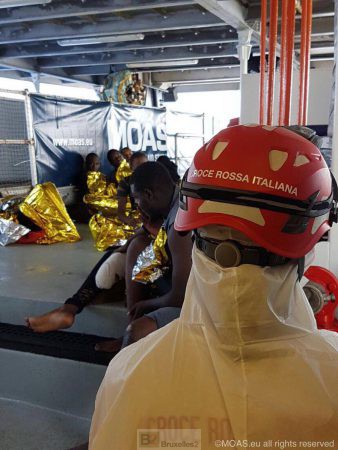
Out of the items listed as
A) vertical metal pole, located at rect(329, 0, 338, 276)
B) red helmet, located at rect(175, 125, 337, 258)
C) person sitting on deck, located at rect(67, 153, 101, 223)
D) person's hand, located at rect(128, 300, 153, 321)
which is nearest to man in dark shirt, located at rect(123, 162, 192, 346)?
person's hand, located at rect(128, 300, 153, 321)

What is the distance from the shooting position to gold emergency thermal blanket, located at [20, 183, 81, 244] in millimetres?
4520

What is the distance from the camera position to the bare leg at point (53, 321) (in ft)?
8.02

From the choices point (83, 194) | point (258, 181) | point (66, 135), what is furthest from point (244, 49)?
point (258, 181)

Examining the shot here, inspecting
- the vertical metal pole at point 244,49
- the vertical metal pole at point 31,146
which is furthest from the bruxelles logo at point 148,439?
the vertical metal pole at point 31,146

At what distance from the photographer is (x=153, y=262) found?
222 centimetres

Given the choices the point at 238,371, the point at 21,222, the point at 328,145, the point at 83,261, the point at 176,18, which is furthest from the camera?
the point at 176,18

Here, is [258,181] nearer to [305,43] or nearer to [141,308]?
[305,43]

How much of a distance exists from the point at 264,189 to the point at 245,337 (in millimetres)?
236

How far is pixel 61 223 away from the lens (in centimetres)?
457

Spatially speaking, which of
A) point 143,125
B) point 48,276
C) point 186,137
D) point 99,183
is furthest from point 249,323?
point 186,137

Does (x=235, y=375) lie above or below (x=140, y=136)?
below

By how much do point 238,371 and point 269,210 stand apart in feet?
0.84

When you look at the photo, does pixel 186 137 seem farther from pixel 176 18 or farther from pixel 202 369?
pixel 202 369

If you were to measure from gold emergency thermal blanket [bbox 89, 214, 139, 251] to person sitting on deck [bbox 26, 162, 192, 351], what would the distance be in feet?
4.62
